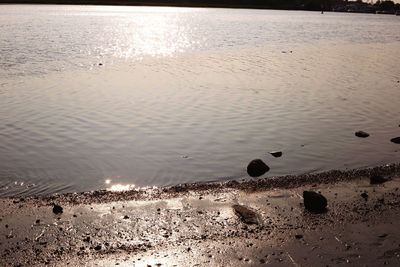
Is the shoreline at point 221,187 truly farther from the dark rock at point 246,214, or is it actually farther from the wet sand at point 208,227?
the dark rock at point 246,214

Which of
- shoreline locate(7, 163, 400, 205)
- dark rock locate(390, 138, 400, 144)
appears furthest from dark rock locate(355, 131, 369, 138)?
shoreline locate(7, 163, 400, 205)

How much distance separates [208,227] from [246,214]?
138cm

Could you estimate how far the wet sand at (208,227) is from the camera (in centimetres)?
1043

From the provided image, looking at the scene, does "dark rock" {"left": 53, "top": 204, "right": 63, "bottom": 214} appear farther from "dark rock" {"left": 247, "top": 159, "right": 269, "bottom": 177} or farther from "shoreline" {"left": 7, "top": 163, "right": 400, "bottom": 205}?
"dark rock" {"left": 247, "top": 159, "right": 269, "bottom": 177}

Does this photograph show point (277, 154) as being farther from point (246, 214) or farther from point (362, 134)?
point (246, 214)

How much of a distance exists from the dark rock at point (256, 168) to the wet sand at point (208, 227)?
2.92ft

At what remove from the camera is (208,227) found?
39.7ft

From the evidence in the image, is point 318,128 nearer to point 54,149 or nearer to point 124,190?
point 124,190

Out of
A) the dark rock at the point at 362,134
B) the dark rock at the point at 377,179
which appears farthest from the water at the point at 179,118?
the dark rock at the point at 377,179

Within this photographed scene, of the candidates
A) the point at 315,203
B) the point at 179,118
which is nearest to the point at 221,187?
the point at 315,203

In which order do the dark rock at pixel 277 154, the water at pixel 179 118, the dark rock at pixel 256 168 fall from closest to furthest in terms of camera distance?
the dark rock at pixel 256 168 < the water at pixel 179 118 < the dark rock at pixel 277 154

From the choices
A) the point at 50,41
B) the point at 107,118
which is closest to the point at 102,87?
the point at 107,118

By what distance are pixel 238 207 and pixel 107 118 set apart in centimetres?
1280

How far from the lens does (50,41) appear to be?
60500 millimetres
